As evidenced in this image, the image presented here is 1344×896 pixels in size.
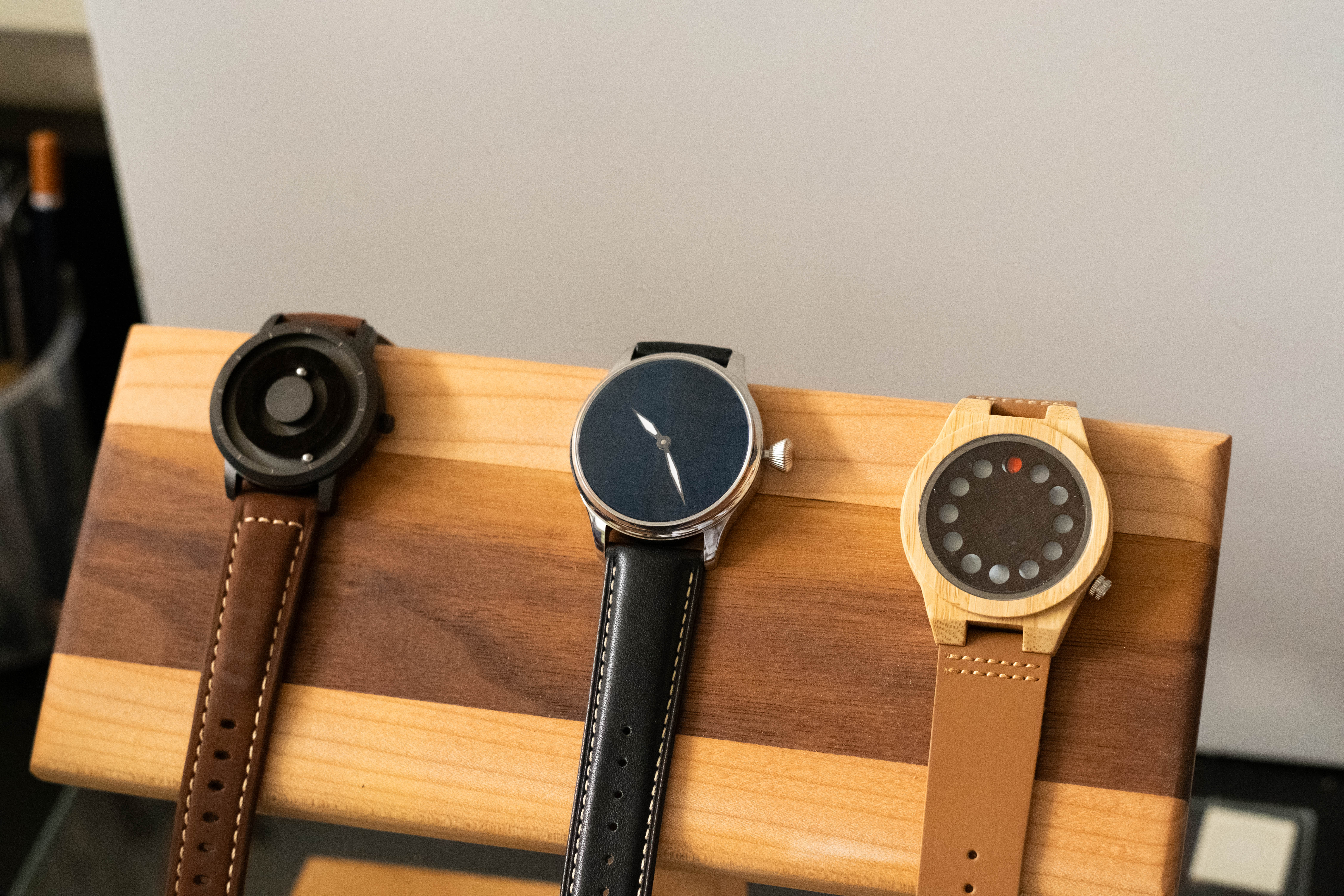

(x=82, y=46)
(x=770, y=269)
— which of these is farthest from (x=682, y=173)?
(x=82, y=46)

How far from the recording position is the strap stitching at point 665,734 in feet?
1.42

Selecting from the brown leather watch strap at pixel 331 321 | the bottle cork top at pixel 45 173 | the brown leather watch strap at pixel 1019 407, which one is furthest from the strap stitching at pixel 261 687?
the bottle cork top at pixel 45 173

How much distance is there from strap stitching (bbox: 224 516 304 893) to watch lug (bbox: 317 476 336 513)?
13mm

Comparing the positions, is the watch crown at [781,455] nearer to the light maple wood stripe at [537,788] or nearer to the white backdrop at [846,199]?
the light maple wood stripe at [537,788]

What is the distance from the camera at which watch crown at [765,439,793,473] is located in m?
0.44

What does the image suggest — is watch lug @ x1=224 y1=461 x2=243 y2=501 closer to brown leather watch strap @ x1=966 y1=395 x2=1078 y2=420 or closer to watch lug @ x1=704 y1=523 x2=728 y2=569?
watch lug @ x1=704 y1=523 x2=728 y2=569

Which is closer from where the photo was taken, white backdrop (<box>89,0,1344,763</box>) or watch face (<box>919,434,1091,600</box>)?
watch face (<box>919,434,1091,600</box>)

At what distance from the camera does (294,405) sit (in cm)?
48

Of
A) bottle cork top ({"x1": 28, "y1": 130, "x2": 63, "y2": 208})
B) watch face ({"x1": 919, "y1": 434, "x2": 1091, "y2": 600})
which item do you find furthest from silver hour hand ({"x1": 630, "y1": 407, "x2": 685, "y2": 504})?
bottle cork top ({"x1": 28, "y1": 130, "x2": 63, "y2": 208})

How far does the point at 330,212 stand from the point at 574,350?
8.2 inches

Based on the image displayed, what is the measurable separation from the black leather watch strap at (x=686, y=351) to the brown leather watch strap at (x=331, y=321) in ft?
0.47

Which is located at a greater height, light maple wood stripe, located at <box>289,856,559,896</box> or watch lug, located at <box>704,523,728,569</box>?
watch lug, located at <box>704,523,728,569</box>

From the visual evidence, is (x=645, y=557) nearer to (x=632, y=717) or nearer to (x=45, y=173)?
(x=632, y=717)

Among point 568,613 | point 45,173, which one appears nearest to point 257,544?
point 568,613
